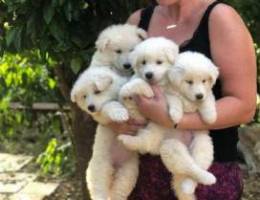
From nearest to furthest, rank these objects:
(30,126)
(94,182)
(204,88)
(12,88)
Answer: (204,88), (94,182), (12,88), (30,126)

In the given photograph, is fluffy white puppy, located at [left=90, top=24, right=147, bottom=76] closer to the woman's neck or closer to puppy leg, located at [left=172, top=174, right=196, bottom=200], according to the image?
the woman's neck

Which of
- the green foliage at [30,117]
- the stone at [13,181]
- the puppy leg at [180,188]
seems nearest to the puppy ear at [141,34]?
the puppy leg at [180,188]

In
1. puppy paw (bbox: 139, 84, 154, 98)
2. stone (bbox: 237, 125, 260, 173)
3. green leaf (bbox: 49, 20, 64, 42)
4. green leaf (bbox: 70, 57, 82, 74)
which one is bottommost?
stone (bbox: 237, 125, 260, 173)

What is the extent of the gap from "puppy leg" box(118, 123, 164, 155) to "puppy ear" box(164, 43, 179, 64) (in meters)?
0.25

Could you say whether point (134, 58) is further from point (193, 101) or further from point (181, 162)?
point (181, 162)

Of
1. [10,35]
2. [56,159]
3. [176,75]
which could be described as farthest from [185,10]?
[56,159]

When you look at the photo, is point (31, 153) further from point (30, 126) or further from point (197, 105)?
point (197, 105)

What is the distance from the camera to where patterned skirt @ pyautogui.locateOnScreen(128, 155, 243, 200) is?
8.57ft

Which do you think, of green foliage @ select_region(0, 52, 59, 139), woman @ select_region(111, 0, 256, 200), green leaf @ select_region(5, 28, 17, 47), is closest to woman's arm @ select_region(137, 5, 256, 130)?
woman @ select_region(111, 0, 256, 200)

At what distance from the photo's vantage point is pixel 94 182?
279 centimetres

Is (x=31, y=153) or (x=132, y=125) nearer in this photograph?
(x=132, y=125)

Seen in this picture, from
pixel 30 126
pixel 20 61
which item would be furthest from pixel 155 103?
pixel 30 126

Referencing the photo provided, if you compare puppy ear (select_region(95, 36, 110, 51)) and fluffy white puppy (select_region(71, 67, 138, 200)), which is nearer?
fluffy white puppy (select_region(71, 67, 138, 200))

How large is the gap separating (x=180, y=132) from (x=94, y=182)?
1.46 ft
